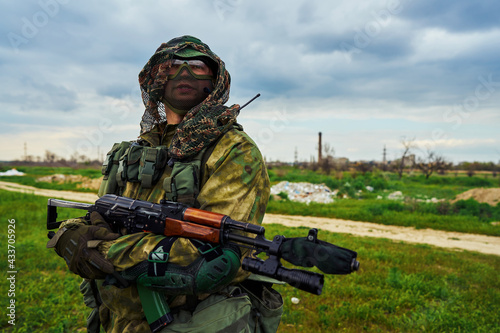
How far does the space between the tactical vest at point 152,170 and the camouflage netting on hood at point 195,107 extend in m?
0.08

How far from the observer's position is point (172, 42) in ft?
8.14

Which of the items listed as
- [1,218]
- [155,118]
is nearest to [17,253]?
[1,218]

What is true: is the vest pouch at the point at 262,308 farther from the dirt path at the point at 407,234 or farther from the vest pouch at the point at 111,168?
the dirt path at the point at 407,234

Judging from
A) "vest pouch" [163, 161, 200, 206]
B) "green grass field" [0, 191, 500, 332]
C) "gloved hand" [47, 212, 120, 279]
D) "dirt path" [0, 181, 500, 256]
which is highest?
"vest pouch" [163, 161, 200, 206]

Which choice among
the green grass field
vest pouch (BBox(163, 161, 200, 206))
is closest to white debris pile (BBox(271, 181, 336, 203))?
the green grass field

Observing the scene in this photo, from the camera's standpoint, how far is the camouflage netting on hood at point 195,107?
81.8 inches

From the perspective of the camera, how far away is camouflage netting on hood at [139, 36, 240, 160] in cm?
208

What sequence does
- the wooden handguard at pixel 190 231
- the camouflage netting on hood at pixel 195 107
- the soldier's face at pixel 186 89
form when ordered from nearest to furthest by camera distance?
the wooden handguard at pixel 190 231 → the camouflage netting on hood at pixel 195 107 → the soldier's face at pixel 186 89

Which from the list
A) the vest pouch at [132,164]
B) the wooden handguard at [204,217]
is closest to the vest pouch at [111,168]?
the vest pouch at [132,164]

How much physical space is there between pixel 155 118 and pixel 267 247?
1845mm

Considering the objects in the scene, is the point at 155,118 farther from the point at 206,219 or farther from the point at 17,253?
the point at 17,253

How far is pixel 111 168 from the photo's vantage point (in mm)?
2699

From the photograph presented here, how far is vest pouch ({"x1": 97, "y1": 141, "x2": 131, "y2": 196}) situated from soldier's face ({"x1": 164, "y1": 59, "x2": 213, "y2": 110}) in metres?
0.65

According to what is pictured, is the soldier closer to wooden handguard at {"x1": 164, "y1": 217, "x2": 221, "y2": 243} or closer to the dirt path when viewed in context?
wooden handguard at {"x1": 164, "y1": 217, "x2": 221, "y2": 243}
